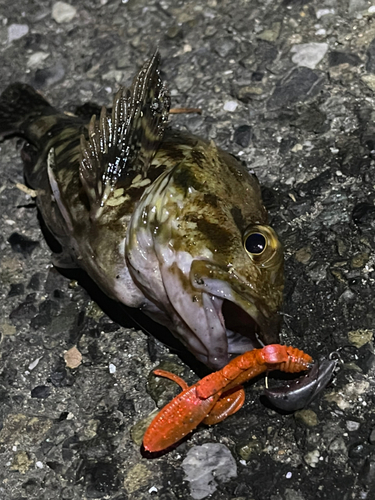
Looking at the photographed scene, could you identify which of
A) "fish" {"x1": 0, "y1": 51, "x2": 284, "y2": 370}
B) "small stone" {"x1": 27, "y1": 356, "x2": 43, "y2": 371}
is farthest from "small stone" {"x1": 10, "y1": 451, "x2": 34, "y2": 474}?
"fish" {"x1": 0, "y1": 51, "x2": 284, "y2": 370}

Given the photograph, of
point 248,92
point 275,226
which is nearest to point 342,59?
point 248,92

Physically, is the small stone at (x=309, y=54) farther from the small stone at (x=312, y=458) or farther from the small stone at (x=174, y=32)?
Answer: the small stone at (x=312, y=458)

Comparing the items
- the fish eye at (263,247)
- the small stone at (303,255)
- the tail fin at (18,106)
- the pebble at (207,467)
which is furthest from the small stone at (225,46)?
the pebble at (207,467)

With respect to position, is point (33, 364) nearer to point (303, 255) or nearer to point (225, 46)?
point (303, 255)

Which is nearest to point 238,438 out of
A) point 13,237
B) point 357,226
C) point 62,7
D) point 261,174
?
point 357,226

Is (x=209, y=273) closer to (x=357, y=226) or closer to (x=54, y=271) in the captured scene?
(x=357, y=226)

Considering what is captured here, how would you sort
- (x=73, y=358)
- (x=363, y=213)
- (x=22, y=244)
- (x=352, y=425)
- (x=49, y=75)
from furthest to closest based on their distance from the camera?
1. (x=49, y=75)
2. (x=22, y=244)
3. (x=363, y=213)
4. (x=73, y=358)
5. (x=352, y=425)
